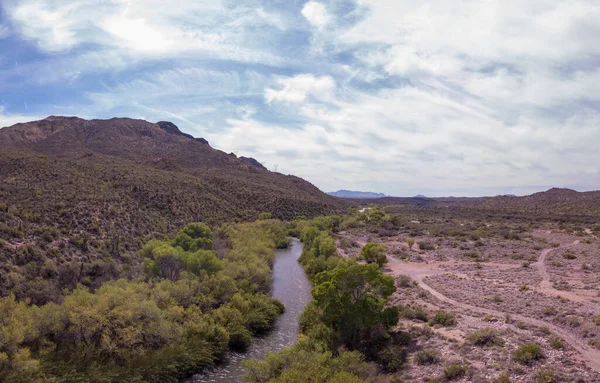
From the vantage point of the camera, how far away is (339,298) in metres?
25.2

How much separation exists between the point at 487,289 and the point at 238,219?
178 ft

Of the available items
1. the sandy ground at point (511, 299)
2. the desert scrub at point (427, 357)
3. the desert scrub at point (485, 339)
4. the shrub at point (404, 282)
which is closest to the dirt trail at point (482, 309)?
the sandy ground at point (511, 299)

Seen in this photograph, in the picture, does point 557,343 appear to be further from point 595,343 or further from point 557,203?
point 557,203

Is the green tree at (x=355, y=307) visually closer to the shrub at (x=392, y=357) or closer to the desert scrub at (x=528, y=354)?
the shrub at (x=392, y=357)

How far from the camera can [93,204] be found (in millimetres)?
48656

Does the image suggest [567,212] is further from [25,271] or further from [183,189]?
[25,271]

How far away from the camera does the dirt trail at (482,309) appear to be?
737 inches

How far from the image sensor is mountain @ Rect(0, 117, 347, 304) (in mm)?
33188

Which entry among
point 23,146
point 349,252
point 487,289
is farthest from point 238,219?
point 23,146

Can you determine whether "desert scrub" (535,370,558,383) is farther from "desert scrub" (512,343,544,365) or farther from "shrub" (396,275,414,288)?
"shrub" (396,275,414,288)

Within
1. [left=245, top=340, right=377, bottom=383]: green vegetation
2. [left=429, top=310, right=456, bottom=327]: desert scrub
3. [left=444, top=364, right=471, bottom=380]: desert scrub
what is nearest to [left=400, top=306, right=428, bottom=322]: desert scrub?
[left=429, top=310, right=456, bottom=327]: desert scrub

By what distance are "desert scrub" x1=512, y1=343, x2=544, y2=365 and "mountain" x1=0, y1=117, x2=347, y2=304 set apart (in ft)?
102

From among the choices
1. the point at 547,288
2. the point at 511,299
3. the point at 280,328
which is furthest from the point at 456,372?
the point at 547,288

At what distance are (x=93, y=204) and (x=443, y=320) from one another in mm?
44485
